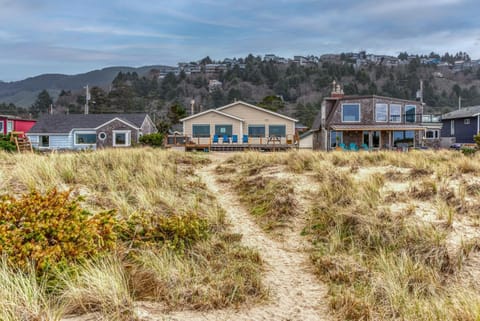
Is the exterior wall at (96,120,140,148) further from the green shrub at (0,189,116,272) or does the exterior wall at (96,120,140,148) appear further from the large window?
the green shrub at (0,189,116,272)

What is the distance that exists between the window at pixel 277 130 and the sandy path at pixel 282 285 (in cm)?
2311

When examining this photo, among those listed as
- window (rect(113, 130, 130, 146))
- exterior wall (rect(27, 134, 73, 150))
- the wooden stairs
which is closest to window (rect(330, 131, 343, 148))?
window (rect(113, 130, 130, 146))

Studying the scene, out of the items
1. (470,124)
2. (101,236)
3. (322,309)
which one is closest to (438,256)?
(322,309)

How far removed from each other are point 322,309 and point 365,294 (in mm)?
545

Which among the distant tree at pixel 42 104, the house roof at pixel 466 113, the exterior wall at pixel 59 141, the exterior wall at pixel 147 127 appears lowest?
the exterior wall at pixel 59 141

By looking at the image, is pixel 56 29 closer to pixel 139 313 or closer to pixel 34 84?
pixel 139 313

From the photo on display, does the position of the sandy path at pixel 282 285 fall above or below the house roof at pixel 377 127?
below

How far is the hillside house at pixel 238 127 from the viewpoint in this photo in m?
28.7

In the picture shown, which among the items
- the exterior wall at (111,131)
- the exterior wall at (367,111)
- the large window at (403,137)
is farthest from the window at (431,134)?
the exterior wall at (111,131)

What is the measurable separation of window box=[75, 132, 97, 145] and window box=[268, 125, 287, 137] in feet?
56.2

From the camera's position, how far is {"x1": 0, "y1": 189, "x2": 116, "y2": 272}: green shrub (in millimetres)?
3525

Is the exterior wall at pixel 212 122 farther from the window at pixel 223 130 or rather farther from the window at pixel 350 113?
the window at pixel 350 113

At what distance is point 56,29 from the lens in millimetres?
23031

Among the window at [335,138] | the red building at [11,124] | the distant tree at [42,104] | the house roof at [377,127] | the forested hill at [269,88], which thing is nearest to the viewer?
the house roof at [377,127]
